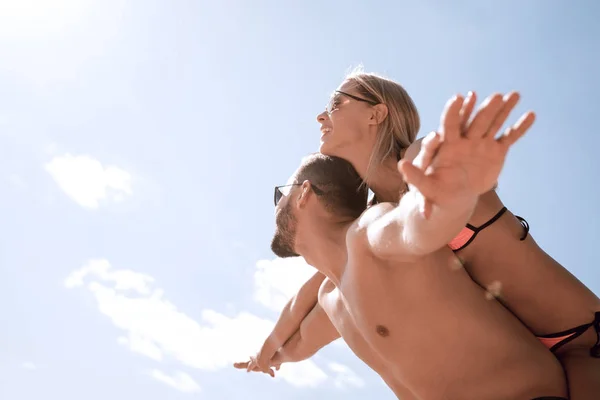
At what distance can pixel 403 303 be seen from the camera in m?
3.68

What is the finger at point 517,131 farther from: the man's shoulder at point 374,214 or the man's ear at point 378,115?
the man's ear at point 378,115

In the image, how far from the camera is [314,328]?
223 inches

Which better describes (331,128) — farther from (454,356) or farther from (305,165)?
(454,356)

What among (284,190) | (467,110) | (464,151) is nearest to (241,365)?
(284,190)

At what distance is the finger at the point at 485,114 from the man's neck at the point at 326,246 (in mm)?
1886

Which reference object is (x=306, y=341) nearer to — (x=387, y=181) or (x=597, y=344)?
(x=387, y=181)

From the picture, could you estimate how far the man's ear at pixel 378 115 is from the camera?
4.60 metres

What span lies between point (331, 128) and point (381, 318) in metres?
1.69

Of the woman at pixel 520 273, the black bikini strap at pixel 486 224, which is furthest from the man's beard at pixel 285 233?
the black bikini strap at pixel 486 224

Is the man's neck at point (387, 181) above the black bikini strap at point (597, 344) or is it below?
above

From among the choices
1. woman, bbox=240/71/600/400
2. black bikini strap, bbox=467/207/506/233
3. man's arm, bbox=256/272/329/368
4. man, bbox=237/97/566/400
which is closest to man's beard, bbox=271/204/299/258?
man, bbox=237/97/566/400

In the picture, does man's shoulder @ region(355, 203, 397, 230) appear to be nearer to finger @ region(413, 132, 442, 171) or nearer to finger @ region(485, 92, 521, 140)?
finger @ region(413, 132, 442, 171)

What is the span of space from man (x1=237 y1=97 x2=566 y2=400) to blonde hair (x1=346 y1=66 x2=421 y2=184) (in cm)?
31

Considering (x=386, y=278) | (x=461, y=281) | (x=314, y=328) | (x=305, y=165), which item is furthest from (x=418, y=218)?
(x=314, y=328)
